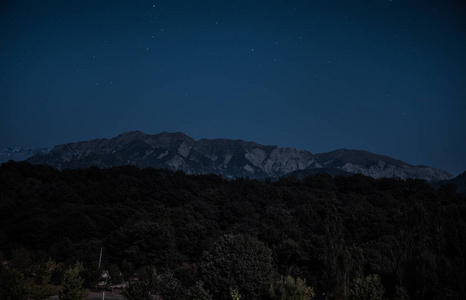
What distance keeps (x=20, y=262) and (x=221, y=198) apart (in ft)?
123

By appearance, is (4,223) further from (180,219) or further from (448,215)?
(448,215)

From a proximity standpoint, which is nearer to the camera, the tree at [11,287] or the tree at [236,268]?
the tree at [11,287]

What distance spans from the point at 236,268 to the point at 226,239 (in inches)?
105

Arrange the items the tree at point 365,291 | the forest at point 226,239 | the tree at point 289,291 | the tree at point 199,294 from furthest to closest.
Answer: the forest at point 226,239
the tree at point 199,294
the tree at point 365,291
the tree at point 289,291

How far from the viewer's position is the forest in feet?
65.1

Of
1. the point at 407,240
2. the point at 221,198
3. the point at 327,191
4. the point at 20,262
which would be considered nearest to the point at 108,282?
the point at 20,262

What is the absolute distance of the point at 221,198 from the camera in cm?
6319

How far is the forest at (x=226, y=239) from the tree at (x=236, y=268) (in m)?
0.07

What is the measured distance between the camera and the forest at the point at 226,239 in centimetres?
1984

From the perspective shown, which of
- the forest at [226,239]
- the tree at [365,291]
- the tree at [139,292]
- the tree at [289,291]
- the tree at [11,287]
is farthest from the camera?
the forest at [226,239]

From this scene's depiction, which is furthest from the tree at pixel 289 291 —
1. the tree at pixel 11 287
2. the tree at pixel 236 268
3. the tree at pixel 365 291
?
the tree at pixel 11 287

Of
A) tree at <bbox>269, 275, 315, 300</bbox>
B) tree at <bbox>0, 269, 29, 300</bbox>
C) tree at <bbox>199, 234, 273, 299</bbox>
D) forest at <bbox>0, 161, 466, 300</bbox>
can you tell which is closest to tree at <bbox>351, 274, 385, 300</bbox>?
forest at <bbox>0, 161, 466, 300</bbox>

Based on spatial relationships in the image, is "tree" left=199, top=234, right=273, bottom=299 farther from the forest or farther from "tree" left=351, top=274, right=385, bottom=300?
"tree" left=351, top=274, right=385, bottom=300

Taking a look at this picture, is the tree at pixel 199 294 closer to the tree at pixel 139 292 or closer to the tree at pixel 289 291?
the tree at pixel 139 292
